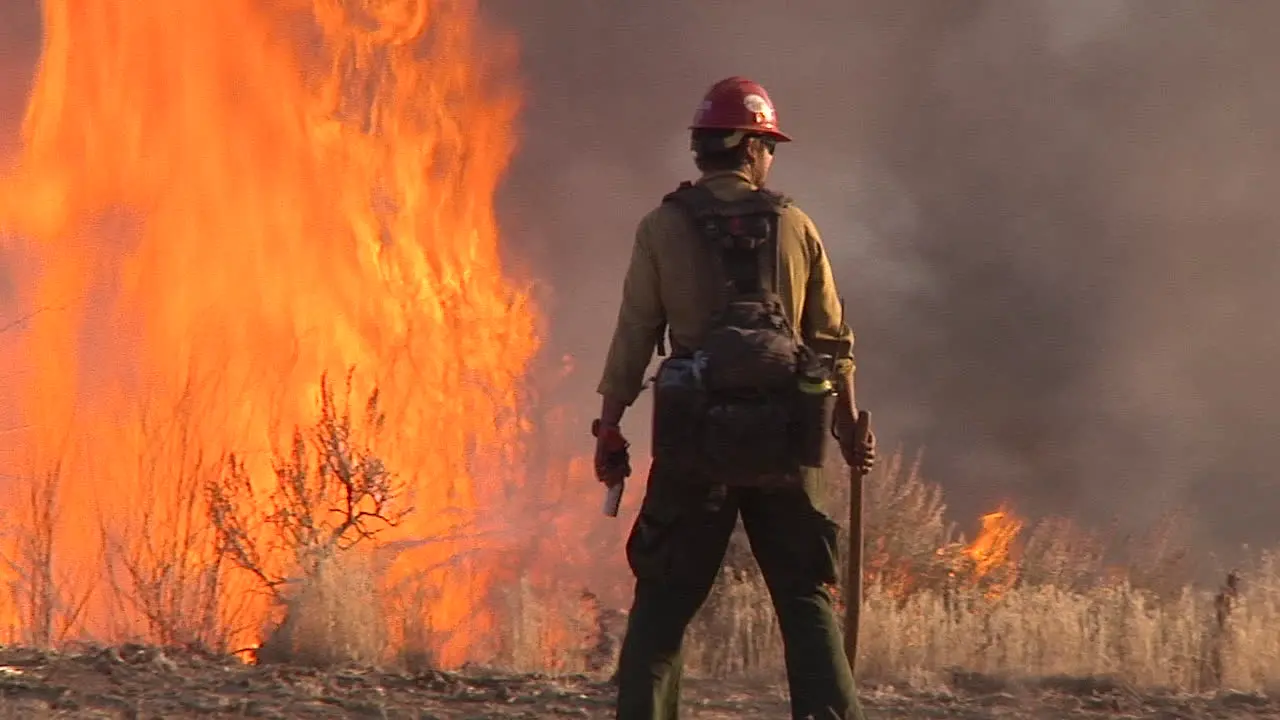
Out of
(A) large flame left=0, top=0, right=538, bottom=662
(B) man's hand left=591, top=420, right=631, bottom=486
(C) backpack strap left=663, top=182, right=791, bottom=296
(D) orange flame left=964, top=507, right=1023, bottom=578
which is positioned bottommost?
(B) man's hand left=591, top=420, right=631, bottom=486

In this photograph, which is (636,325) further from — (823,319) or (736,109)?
(736,109)

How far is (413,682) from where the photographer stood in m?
5.71

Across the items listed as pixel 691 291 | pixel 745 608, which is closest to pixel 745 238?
pixel 691 291

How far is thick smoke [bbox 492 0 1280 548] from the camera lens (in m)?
16.5

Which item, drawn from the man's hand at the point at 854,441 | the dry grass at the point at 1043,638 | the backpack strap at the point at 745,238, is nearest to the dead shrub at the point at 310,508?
the dry grass at the point at 1043,638

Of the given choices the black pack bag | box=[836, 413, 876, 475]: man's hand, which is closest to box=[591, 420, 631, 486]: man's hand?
the black pack bag

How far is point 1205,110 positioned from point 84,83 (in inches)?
513

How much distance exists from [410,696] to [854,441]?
2.22 m

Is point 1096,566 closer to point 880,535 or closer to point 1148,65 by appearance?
point 880,535

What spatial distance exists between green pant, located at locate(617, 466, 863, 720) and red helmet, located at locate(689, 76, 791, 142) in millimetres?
965

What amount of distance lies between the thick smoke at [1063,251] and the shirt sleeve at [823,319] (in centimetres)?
1199

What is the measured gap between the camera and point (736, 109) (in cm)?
403

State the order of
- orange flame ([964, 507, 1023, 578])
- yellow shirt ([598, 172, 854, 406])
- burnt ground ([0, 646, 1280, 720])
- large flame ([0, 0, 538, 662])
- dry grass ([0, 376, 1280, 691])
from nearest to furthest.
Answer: yellow shirt ([598, 172, 854, 406]) < burnt ground ([0, 646, 1280, 720]) < dry grass ([0, 376, 1280, 691]) < orange flame ([964, 507, 1023, 578]) < large flame ([0, 0, 538, 662])

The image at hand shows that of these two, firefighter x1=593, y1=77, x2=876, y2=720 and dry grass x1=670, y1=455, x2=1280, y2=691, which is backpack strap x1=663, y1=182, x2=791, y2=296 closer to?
firefighter x1=593, y1=77, x2=876, y2=720
